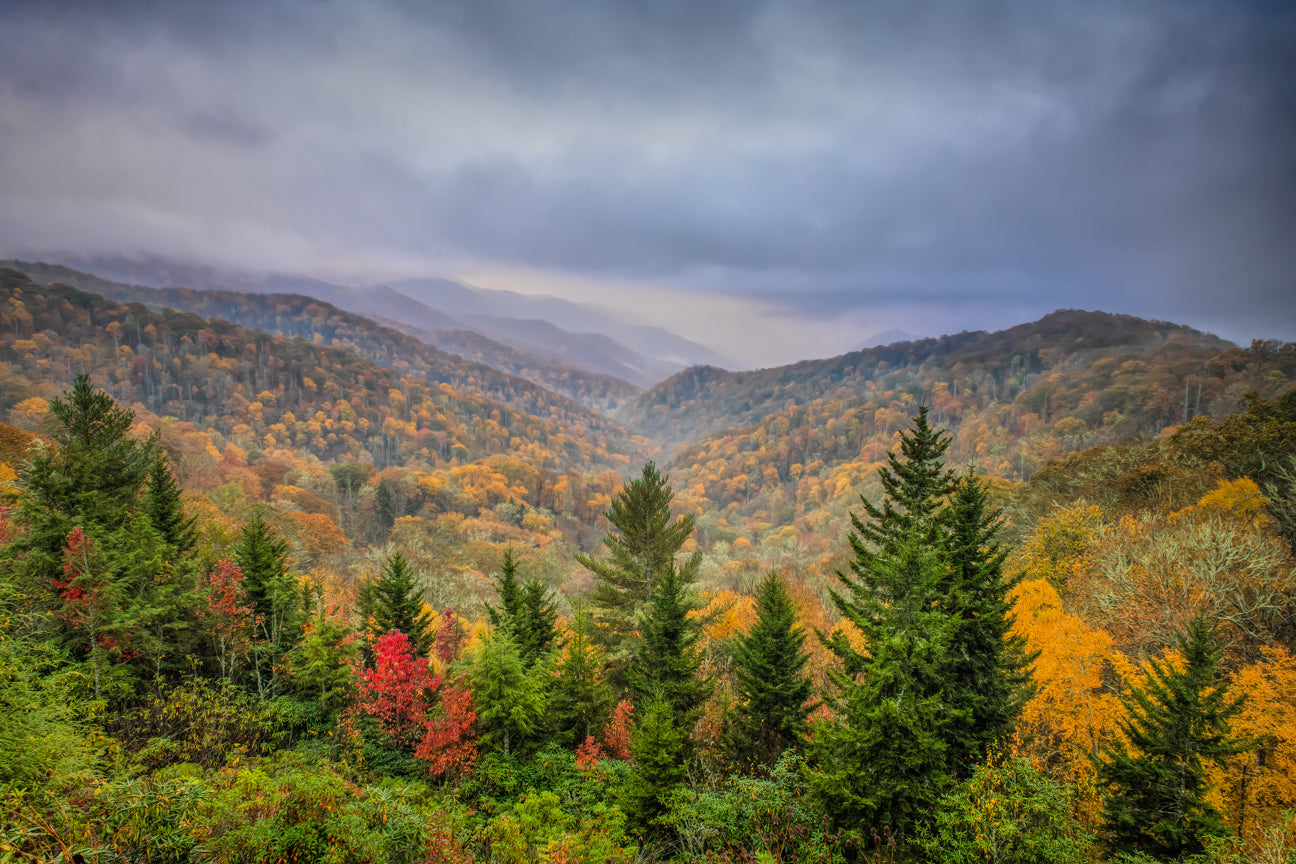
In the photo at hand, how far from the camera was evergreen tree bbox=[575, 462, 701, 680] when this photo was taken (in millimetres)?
22859

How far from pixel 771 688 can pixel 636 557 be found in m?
8.27

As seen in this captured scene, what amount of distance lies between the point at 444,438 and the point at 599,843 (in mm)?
182180

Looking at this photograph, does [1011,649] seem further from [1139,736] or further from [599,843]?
[599,843]

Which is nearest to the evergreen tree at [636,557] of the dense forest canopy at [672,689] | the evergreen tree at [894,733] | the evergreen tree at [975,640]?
the dense forest canopy at [672,689]

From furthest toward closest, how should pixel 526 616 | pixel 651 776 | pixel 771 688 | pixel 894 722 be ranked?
1. pixel 526 616
2. pixel 771 688
3. pixel 651 776
4. pixel 894 722

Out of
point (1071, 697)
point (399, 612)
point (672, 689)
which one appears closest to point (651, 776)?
point (672, 689)

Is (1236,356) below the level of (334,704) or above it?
above

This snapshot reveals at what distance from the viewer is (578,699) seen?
753 inches

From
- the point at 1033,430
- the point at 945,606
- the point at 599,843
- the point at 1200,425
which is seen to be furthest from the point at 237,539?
the point at 1033,430

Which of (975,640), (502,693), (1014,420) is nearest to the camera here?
(975,640)

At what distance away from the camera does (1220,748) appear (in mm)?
12578

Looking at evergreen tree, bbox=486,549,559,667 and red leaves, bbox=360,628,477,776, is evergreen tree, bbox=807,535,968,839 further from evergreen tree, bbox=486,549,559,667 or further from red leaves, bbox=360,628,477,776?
evergreen tree, bbox=486,549,559,667

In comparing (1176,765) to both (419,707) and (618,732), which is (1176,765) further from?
(419,707)

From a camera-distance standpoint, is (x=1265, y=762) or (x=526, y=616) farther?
(x=526, y=616)
